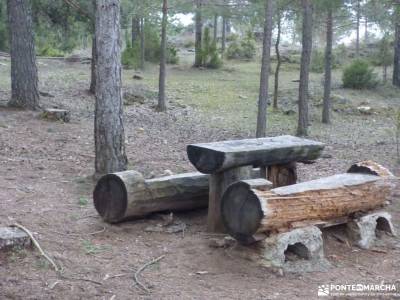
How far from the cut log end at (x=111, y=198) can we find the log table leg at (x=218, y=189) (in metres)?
0.86

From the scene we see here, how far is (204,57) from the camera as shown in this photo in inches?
1053

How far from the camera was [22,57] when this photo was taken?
494 inches

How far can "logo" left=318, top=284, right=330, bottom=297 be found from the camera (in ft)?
15.5

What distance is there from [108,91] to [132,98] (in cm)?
967

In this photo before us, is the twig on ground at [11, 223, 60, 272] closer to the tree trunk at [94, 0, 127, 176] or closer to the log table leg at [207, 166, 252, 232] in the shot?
the log table leg at [207, 166, 252, 232]

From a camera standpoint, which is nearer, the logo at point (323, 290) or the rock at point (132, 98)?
the logo at point (323, 290)

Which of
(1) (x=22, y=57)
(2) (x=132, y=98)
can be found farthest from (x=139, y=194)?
(2) (x=132, y=98)

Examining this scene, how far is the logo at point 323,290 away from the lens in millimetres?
4728

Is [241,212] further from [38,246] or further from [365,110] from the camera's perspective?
[365,110]

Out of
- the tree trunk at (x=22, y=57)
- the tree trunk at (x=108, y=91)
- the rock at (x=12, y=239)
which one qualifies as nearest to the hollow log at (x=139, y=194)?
the rock at (x=12, y=239)

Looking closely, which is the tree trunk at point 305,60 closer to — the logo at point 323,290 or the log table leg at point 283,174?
the log table leg at point 283,174

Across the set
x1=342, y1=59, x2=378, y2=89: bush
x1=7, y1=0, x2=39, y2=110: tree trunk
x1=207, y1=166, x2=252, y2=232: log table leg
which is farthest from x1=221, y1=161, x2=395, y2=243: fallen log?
x1=342, y1=59, x2=378, y2=89: bush

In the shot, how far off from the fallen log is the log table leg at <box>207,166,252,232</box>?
1.81ft

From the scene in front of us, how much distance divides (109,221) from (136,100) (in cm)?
1124
